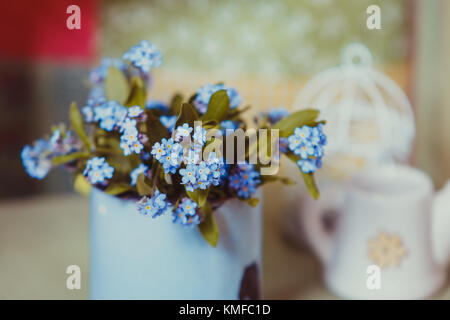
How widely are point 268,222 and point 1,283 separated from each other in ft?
1.30

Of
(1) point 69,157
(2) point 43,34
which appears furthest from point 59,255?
(2) point 43,34

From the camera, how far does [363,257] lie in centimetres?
57

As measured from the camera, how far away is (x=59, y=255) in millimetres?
699

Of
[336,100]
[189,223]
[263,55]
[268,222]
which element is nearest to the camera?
[189,223]

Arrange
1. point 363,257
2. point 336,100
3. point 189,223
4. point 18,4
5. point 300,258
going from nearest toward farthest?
point 189,223
point 363,257
point 300,258
point 336,100
point 18,4

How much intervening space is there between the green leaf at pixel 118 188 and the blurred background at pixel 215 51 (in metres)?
0.68

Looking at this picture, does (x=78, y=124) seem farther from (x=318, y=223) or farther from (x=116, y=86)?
(x=318, y=223)

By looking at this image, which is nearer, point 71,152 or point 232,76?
point 71,152

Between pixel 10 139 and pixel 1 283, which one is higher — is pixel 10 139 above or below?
above

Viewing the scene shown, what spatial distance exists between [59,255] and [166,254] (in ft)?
0.95

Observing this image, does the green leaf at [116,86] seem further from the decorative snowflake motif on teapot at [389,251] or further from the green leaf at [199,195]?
the decorative snowflake motif on teapot at [389,251]

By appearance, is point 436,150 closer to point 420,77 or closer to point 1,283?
point 420,77

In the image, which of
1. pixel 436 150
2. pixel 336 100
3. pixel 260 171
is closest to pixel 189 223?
pixel 260 171

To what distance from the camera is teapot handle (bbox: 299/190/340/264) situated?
2.02 ft
